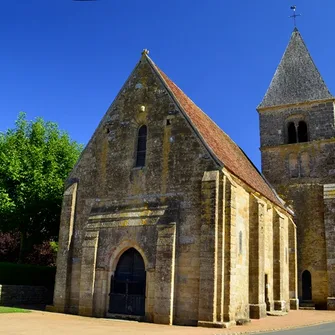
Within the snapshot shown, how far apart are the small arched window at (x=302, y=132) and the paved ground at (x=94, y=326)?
16966 mm

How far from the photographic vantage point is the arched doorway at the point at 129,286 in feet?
60.1

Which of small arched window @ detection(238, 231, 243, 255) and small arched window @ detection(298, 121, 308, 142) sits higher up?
small arched window @ detection(298, 121, 308, 142)

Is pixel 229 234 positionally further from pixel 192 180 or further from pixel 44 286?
pixel 44 286

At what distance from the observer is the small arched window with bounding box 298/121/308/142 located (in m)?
32.8

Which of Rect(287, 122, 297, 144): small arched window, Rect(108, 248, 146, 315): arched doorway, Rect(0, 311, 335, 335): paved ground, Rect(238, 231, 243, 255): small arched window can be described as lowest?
Rect(0, 311, 335, 335): paved ground

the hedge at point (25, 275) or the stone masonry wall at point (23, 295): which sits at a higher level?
the hedge at point (25, 275)

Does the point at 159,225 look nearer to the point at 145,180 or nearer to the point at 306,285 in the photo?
the point at 145,180

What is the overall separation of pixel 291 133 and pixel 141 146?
17.0 metres

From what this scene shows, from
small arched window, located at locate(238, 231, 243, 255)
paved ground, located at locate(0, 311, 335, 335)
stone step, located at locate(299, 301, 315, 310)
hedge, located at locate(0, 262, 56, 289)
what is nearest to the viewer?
paved ground, located at locate(0, 311, 335, 335)

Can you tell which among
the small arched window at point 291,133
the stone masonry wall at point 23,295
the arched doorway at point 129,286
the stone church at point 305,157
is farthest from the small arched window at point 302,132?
the stone masonry wall at point 23,295

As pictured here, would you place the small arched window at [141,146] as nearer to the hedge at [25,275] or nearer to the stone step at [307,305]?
the hedge at [25,275]

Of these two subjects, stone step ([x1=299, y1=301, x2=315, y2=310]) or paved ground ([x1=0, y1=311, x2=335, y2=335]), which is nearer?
paved ground ([x1=0, y1=311, x2=335, y2=335])

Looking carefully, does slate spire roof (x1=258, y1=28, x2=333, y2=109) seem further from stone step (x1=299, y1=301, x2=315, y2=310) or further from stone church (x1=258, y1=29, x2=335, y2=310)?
stone step (x1=299, y1=301, x2=315, y2=310)

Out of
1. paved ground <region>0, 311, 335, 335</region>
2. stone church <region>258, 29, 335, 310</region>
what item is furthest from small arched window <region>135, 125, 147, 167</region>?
stone church <region>258, 29, 335, 310</region>
